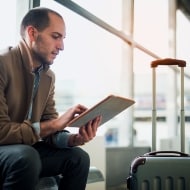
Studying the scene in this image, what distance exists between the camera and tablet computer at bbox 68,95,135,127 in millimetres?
1171

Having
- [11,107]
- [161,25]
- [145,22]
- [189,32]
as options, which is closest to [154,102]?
[11,107]

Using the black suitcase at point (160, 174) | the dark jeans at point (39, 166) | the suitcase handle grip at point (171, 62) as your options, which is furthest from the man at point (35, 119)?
the suitcase handle grip at point (171, 62)

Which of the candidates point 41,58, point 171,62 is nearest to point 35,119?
point 41,58

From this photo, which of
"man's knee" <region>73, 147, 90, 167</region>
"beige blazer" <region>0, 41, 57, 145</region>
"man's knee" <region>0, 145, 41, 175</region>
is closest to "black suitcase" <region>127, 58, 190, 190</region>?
"man's knee" <region>73, 147, 90, 167</region>

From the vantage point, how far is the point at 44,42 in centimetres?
139

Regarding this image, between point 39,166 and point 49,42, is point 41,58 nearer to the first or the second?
point 49,42

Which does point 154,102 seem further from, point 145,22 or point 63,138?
point 145,22

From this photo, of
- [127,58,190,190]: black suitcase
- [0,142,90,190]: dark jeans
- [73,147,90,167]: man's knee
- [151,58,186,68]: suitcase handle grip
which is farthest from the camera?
[151,58,186,68]: suitcase handle grip

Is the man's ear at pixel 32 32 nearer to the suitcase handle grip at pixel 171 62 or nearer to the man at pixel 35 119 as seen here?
the man at pixel 35 119

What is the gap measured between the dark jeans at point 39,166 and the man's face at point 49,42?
39 cm

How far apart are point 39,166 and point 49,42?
1.82 ft

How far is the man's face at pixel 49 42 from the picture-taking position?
1.38m

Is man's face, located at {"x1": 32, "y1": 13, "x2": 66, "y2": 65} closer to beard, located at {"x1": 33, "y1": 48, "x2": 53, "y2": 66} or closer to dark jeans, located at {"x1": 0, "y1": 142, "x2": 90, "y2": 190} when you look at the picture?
beard, located at {"x1": 33, "y1": 48, "x2": 53, "y2": 66}

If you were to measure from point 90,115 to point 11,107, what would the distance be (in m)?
0.31
